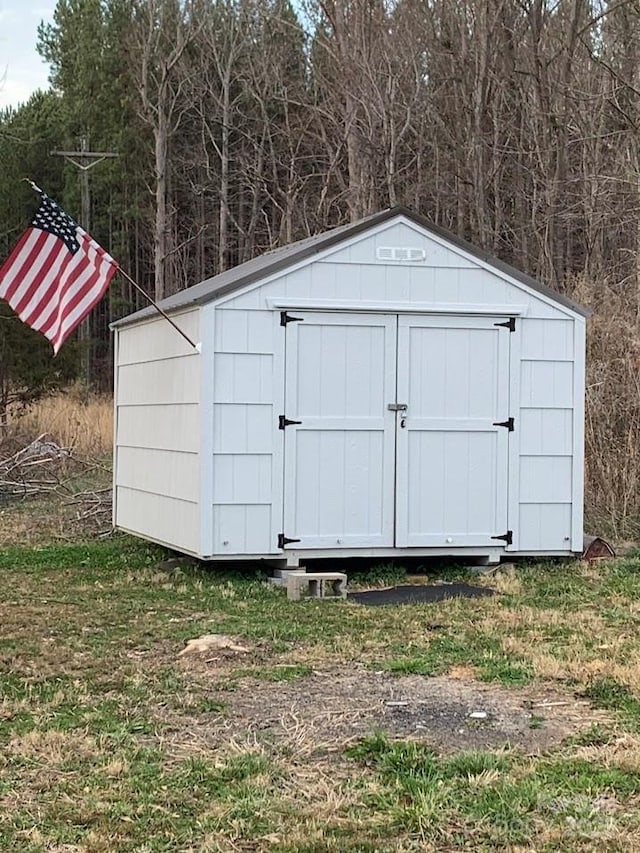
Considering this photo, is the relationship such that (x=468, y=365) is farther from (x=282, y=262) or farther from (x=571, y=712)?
(x=571, y=712)

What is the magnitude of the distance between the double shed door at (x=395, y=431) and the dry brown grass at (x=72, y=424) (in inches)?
352

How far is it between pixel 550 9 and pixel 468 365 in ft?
31.8

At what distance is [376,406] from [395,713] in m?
4.03

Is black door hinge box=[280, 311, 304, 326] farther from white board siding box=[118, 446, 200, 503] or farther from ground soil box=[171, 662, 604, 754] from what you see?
ground soil box=[171, 662, 604, 754]

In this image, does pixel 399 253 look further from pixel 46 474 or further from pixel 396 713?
pixel 46 474

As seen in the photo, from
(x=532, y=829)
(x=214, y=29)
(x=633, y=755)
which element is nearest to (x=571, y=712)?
(x=633, y=755)

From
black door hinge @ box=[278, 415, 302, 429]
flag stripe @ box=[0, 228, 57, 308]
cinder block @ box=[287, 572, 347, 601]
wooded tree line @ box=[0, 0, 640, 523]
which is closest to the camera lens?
cinder block @ box=[287, 572, 347, 601]

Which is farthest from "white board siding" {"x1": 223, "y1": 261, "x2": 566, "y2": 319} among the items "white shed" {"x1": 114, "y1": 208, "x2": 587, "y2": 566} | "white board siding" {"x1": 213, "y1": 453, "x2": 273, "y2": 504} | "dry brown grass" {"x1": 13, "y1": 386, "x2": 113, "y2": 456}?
"dry brown grass" {"x1": 13, "y1": 386, "x2": 113, "y2": 456}

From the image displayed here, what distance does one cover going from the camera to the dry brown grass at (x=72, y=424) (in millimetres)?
17208

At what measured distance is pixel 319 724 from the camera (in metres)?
4.63

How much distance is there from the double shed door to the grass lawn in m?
1.03

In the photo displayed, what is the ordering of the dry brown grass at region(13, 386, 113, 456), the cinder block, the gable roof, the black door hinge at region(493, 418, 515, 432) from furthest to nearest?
the dry brown grass at region(13, 386, 113, 456), the black door hinge at region(493, 418, 515, 432), the gable roof, the cinder block

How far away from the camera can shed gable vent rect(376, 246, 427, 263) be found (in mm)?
8609

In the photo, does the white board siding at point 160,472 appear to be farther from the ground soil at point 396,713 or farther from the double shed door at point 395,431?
the ground soil at point 396,713
